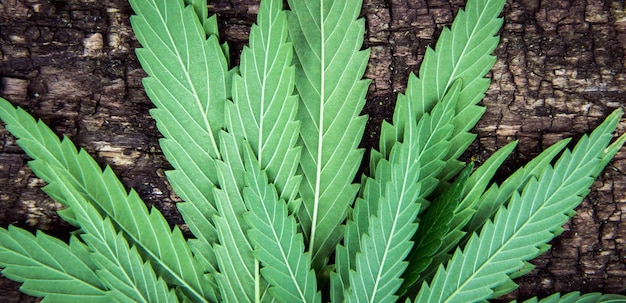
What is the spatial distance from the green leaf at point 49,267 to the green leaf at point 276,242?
492 mm

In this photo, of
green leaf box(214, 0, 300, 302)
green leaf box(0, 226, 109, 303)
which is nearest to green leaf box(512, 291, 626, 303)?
green leaf box(214, 0, 300, 302)

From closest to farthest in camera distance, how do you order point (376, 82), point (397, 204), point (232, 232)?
point (397, 204), point (232, 232), point (376, 82)

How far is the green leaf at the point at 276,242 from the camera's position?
1.25 m

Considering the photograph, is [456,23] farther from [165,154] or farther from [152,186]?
[152,186]

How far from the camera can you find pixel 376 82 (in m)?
1.43

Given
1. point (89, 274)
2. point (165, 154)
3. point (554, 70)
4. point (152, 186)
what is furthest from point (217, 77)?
point (554, 70)

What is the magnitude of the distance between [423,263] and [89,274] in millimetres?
956

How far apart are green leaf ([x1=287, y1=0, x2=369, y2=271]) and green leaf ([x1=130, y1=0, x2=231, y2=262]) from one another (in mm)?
237

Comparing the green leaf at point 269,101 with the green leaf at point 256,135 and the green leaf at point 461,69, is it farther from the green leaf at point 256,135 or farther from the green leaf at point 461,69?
the green leaf at point 461,69

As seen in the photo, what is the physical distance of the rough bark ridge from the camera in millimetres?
1388

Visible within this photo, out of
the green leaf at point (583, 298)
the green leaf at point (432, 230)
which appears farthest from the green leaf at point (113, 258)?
the green leaf at point (583, 298)

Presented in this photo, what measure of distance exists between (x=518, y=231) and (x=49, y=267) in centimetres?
134

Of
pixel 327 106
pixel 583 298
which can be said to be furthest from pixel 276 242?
pixel 583 298

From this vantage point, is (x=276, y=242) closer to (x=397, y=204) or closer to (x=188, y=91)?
(x=397, y=204)
